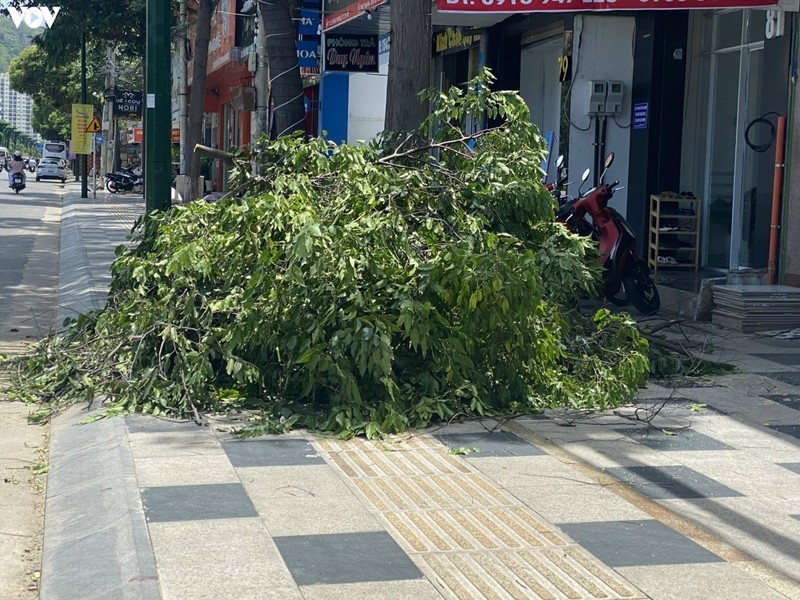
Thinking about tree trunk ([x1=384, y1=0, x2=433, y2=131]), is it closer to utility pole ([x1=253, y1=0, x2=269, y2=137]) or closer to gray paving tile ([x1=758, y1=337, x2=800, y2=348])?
gray paving tile ([x1=758, y1=337, x2=800, y2=348])

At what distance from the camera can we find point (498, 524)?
4.89 metres

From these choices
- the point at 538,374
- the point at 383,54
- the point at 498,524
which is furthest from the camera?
the point at 383,54

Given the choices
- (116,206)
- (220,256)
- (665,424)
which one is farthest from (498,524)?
(116,206)

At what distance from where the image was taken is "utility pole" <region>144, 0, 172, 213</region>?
37.4 feet

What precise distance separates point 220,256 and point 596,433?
264 cm

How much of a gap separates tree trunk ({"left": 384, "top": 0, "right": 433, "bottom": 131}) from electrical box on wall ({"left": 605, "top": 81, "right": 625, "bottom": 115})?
6202mm

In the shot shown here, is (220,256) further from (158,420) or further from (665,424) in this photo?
(665,424)

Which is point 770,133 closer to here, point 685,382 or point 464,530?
point 685,382

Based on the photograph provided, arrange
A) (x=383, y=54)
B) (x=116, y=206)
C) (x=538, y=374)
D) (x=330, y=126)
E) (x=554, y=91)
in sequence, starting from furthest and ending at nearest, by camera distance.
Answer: (x=116, y=206), (x=330, y=126), (x=383, y=54), (x=554, y=91), (x=538, y=374)

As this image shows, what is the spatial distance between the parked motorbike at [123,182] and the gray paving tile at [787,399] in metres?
40.8

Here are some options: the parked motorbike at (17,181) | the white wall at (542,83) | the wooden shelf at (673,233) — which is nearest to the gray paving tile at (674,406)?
the wooden shelf at (673,233)

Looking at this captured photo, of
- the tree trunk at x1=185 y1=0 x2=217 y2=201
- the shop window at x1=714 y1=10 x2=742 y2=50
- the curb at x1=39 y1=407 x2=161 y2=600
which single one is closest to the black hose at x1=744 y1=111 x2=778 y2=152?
the shop window at x1=714 y1=10 x2=742 y2=50

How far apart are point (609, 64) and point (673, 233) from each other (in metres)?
2.62

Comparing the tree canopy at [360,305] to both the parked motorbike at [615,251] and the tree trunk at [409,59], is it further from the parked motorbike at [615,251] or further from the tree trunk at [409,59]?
the parked motorbike at [615,251]
